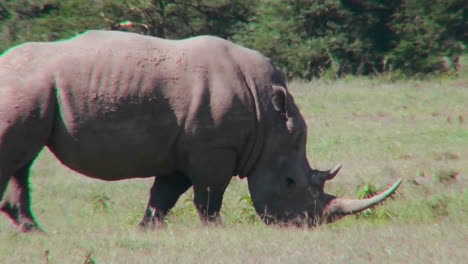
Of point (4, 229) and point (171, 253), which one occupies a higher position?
point (171, 253)

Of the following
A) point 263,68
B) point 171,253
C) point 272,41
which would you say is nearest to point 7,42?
point 272,41

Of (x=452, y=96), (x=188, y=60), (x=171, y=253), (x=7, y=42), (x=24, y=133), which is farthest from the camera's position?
(x=7, y=42)

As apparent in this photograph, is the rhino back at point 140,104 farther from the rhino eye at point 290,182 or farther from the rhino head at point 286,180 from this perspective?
the rhino eye at point 290,182

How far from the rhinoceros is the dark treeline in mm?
14386

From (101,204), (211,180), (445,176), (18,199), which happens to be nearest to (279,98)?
(211,180)

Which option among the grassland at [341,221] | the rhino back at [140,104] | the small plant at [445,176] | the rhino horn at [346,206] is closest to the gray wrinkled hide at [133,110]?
→ the rhino back at [140,104]

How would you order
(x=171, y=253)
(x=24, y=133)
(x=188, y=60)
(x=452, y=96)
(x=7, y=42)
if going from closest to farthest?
(x=171, y=253)
(x=24, y=133)
(x=188, y=60)
(x=452, y=96)
(x=7, y=42)

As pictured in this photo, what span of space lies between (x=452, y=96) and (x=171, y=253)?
39.8 feet

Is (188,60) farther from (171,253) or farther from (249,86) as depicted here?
(171,253)

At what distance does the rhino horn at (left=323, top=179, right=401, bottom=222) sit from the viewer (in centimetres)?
913

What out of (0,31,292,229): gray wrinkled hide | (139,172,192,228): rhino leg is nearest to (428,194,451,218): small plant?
(0,31,292,229): gray wrinkled hide

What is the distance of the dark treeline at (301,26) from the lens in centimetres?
2502

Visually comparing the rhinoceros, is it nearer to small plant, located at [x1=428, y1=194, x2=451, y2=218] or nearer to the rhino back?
the rhino back

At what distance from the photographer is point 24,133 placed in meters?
8.23
